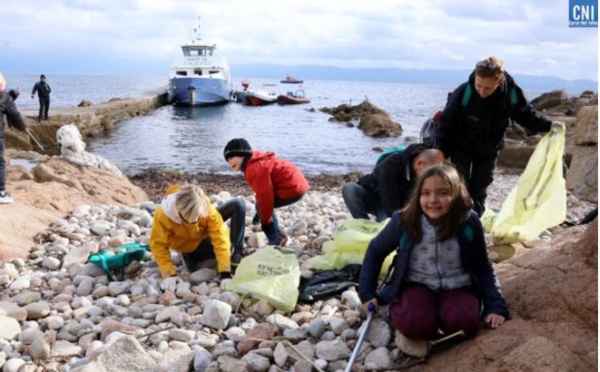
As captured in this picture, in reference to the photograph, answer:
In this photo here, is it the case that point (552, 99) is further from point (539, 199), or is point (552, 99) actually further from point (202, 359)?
point (202, 359)

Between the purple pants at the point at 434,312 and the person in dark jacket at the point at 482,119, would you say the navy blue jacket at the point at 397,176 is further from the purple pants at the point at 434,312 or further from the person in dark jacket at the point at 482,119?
the purple pants at the point at 434,312

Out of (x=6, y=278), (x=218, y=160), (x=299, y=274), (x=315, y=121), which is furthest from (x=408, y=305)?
(x=315, y=121)

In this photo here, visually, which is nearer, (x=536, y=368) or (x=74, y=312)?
(x=536, y=368)

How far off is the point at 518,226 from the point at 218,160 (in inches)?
529

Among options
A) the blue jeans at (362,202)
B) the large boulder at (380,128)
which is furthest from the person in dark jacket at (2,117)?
the large boulder at (380,128)

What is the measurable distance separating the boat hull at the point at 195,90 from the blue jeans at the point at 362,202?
36566 millimetres

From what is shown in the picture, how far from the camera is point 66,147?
10312mm

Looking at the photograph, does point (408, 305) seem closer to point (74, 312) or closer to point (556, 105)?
point (74, 312)

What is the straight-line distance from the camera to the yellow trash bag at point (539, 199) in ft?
14.9

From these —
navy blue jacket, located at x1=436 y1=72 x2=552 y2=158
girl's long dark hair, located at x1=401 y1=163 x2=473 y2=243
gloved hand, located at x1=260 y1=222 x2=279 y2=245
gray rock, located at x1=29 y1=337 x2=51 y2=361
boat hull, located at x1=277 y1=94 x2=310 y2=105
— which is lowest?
gray rock, located at x1=29 y1=337 x2=51 y2=361

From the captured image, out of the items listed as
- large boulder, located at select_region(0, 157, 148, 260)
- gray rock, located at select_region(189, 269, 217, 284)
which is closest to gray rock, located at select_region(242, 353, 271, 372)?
gray rock, located at select_region(189, 269, 217, 284)

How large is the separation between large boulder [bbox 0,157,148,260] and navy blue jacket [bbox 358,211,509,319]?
11.6 feet

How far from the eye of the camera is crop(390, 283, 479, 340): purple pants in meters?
2.86

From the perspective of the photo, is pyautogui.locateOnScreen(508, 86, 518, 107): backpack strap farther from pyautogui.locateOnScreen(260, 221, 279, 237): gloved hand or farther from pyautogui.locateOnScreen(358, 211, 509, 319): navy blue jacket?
pyautogui.locateOnScreen(260, 221, 279, 237): gloved hand
